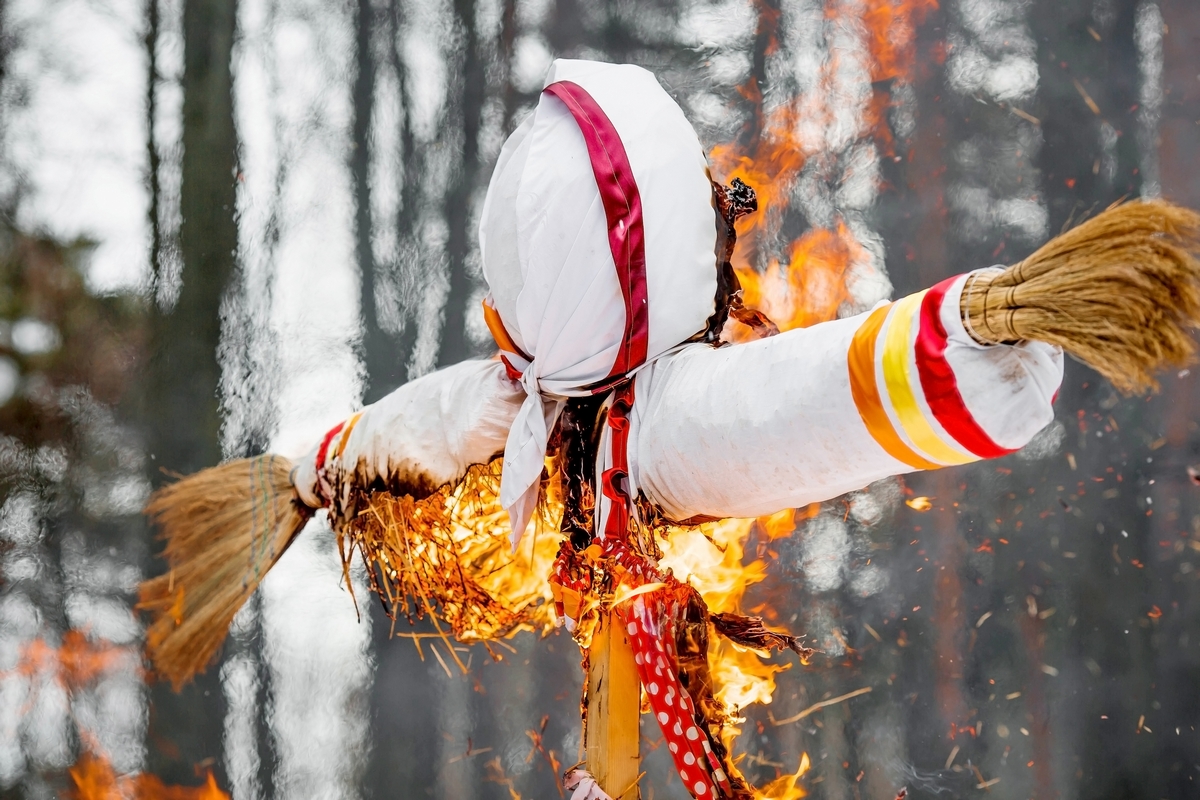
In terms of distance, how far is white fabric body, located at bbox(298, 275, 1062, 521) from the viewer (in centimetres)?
54

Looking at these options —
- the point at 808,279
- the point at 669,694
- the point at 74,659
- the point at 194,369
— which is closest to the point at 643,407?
the point at 669,694

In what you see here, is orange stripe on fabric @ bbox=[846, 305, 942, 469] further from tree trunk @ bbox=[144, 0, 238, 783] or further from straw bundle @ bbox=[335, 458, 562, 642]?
tree trunk @ bbox=[144, 0, 238, 783]

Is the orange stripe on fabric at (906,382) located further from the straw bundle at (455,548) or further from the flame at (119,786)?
the flame at (119,786)

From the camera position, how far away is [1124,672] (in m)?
1.51

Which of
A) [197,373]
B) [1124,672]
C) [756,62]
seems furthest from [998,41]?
[197,373]

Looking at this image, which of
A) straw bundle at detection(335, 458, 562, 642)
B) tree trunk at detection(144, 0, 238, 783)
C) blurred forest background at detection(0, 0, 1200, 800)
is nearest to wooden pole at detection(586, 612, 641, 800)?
straw bundle at detection(335, 458, 562, 642)

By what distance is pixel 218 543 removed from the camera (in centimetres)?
109

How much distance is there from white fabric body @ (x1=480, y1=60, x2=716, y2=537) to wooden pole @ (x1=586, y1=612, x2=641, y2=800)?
0.17m

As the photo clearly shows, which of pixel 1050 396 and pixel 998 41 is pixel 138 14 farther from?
pixel 1050 396

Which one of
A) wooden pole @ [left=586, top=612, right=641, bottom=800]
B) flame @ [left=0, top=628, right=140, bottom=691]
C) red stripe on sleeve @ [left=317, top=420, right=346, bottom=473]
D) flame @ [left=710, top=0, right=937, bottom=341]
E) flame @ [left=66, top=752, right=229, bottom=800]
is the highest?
flame @ [left=710, top=0, right=937, bottom=341]

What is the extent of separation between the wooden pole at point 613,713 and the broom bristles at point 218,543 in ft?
1.44

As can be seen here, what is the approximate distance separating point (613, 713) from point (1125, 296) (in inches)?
22.4

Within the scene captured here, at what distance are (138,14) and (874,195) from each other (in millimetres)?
1476

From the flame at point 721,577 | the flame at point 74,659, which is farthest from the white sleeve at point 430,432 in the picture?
the flame at point 74,659
